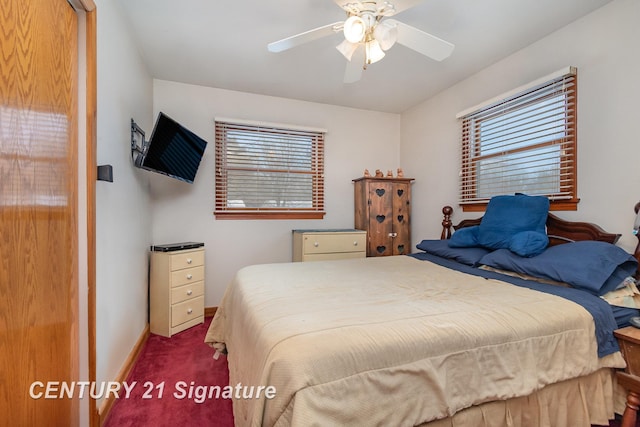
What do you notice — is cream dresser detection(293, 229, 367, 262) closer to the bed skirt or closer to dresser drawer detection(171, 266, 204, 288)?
dresser drawer detection(171, 266, 204, 288)

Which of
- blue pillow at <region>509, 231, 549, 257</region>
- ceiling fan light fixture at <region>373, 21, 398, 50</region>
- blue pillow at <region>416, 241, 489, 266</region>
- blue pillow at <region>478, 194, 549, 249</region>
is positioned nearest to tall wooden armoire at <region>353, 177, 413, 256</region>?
blue pillow at <region>416, 241, 489, 266</region>

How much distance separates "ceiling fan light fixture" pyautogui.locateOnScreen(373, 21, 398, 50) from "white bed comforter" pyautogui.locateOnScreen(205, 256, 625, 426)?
139 centimetres

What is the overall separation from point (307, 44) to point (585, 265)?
7.82ft

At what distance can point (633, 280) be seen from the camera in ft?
5.05

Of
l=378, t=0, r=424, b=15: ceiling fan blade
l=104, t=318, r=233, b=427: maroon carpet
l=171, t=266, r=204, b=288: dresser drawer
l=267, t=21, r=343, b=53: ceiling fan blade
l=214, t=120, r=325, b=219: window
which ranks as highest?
l=378, t=0, r=424, b=15: ceiling fan blade

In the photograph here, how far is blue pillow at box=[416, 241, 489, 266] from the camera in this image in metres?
2.17

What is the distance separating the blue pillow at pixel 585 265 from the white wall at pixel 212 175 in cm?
216

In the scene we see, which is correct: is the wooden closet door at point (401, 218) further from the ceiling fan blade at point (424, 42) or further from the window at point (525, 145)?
the ceiling fan blade at point (424, 42)

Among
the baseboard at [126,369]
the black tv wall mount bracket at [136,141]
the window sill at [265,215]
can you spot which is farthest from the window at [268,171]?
the baseboard at [126,369]

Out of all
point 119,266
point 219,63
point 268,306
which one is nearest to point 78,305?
point 119,266

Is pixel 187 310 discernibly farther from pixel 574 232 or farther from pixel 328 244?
pixel 574 232

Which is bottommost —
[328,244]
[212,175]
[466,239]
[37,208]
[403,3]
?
[328,244]

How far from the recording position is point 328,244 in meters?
3.08

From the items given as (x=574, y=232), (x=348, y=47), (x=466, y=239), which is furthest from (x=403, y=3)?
(x=574, y=232)
